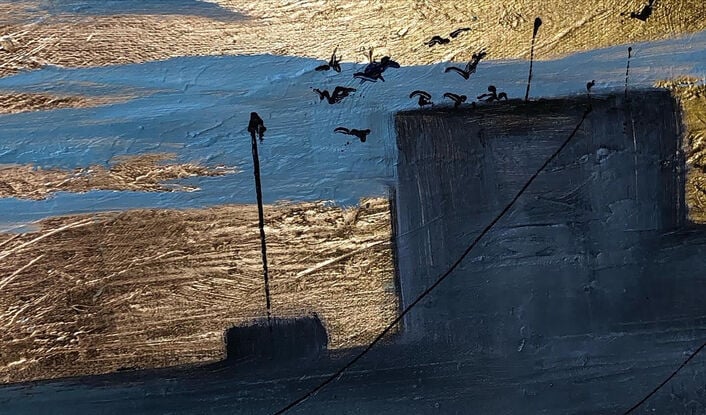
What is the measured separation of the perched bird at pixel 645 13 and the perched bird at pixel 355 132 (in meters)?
0.87

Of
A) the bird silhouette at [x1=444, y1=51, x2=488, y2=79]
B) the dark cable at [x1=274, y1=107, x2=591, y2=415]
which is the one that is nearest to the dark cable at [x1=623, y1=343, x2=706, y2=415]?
the dark cable at [x1=274, y1=107, x2=591, y2=415]

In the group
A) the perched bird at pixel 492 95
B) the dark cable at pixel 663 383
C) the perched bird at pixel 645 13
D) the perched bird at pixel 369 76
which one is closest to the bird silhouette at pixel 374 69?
the perched bird at pixel 369 76

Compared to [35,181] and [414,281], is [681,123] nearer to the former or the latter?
[414,281]

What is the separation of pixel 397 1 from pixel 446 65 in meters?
0.24

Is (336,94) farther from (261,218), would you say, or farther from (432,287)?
(432,287)

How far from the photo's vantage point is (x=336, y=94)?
1506 mm

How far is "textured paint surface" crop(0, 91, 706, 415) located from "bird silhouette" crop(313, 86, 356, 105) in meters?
0.18

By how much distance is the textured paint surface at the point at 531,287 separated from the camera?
4.99 feet

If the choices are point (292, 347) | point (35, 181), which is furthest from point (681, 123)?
point (35, 181)

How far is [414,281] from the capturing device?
1.54 meters

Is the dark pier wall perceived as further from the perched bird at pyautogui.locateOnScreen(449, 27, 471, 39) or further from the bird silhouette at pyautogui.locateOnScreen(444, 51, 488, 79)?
the perched bird at pyautogui.locateOnScreen(449, 27, 471, 39)

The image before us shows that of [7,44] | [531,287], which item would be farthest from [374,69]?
[7,44]

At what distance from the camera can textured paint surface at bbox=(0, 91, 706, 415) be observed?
1522 millimetres

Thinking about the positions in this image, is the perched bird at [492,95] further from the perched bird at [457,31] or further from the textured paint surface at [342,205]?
the perched bird at [457,31]
